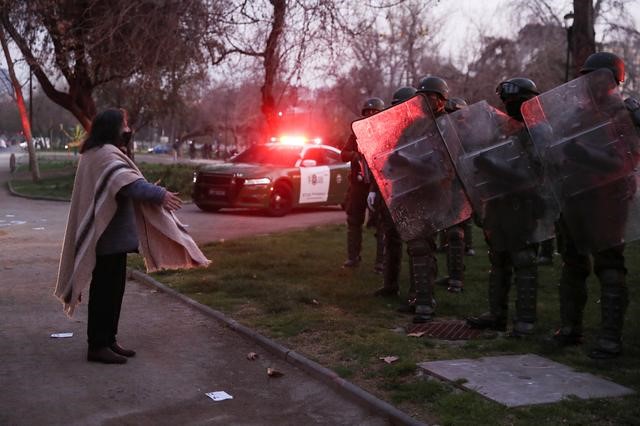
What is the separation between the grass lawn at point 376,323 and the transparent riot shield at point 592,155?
946mm

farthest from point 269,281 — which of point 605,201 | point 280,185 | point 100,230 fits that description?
point 280,185

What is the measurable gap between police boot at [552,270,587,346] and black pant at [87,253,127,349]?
3.32 metres

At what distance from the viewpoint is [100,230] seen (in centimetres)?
524

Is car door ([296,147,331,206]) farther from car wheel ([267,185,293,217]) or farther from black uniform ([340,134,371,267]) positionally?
black uniform ([340,134,371,267])

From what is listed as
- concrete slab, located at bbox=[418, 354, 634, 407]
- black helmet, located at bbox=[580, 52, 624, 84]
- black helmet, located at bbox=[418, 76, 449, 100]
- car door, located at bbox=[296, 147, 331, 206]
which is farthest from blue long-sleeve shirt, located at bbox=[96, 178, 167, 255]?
car door, located at bbox=[296, 147, 331, 206]

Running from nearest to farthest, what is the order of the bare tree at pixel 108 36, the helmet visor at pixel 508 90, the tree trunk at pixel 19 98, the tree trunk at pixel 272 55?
the helmet visor at pixel 508 90
the bare tree at pixel 108 36
the tree trunk at pixel 272 55
the tree trunk at pixel 19 98

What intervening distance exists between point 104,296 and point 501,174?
3.12 m

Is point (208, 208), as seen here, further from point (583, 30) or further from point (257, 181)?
point (583, 30)

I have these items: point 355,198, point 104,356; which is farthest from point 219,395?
point 355,198

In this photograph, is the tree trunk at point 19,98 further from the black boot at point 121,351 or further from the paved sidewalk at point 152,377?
the black boot at point 121,351

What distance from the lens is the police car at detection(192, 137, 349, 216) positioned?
647 inches

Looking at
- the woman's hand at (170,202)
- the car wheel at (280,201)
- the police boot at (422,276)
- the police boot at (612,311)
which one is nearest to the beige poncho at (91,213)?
the woman's hand at (170,202)

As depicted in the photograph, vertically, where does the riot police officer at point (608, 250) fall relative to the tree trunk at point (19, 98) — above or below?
below

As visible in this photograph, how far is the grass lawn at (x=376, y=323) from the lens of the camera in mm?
4316
